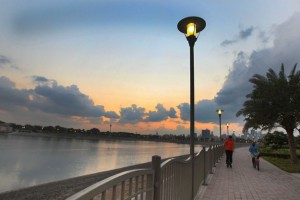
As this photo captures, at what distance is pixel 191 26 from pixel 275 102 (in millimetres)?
14301

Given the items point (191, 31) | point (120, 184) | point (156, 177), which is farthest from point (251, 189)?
point (120, 184)

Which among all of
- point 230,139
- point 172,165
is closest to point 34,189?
point 230,139

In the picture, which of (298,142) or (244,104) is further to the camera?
(298,142)

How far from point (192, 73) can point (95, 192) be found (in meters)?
6.34

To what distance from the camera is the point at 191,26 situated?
27.3ft

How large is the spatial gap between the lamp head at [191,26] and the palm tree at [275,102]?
13891mm

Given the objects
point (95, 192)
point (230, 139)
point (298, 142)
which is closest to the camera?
point (95, 192)

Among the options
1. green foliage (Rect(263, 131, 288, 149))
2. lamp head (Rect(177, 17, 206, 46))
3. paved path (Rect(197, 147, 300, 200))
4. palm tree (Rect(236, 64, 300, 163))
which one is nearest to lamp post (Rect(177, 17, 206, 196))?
lamp head (Rect(177, 17, 206, 46))

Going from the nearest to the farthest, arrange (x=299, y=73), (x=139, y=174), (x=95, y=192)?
(x=95, y=192) → (x=139, y=174) → (x=299, y=73)

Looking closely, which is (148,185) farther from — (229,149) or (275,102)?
(275,102)

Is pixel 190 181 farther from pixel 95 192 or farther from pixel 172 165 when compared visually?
pixel 95 192

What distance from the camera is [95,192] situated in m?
2.33

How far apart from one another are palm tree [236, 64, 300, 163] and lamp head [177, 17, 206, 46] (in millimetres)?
13891

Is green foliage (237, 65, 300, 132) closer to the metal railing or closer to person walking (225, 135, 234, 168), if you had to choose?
person walking (225, 135, 234, 168)
